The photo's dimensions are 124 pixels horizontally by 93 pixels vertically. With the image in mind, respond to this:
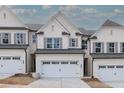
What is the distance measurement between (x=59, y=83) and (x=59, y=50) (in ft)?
11.4

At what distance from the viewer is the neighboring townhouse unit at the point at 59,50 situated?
25.0m

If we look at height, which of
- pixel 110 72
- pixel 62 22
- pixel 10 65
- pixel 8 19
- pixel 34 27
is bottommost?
pixel 110 72

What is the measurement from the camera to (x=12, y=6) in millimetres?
23562

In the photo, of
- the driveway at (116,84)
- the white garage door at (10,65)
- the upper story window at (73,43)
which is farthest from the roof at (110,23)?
the white garage door at (10,65)

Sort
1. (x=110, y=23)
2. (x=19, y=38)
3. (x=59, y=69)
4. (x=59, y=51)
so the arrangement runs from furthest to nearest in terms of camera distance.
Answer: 1. (x=19, y=38)
2. (x=59, y=51)
3. (x=59, y=69)
4. (x=110, y=23)

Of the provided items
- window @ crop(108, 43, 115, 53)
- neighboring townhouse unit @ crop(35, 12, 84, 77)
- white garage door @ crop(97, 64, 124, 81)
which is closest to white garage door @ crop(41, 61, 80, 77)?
neighboring townhouse unit @ crop(35, 12, 84, 77)

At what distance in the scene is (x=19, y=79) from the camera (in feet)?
75.8

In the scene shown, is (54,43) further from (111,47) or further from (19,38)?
(111,47)

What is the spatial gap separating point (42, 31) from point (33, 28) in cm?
76

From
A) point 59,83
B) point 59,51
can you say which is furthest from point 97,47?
point 59,83

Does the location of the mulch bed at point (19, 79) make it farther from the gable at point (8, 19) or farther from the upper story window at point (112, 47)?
the upper story window at point (112, 47)
